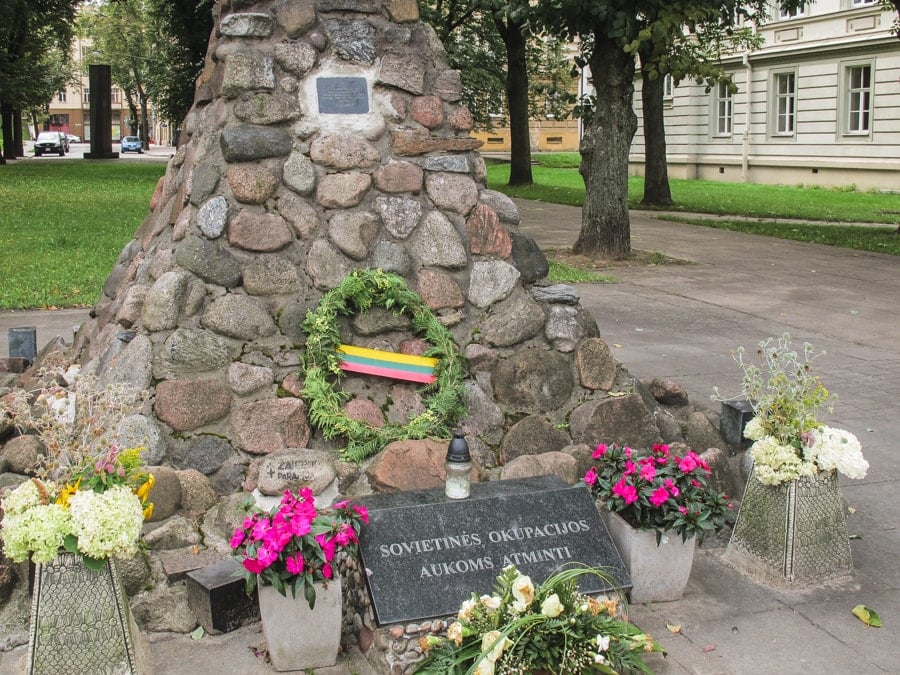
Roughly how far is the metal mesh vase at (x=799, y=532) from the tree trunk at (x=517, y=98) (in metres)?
22.3

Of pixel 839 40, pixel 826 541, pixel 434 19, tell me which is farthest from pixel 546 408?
pixel 839 40

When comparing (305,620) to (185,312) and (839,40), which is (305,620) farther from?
(839,40)

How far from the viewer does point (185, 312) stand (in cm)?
566

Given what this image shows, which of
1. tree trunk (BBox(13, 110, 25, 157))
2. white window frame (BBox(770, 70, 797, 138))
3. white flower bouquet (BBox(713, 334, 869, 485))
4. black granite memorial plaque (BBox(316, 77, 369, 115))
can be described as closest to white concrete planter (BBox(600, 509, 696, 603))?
white flower bouquet (BBox(713, 334, 869, 485))

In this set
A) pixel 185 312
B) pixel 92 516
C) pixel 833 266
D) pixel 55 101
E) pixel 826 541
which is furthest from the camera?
pixel 55 101

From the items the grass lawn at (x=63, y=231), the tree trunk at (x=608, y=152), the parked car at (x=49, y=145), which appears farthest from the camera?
the parked car at (x=49, y=145)

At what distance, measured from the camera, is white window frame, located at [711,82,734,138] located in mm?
34719

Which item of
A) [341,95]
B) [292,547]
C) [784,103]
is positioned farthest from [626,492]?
[784,103]

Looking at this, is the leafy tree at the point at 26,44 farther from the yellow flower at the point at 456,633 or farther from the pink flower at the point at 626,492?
the yellow flower at the point at 456,633

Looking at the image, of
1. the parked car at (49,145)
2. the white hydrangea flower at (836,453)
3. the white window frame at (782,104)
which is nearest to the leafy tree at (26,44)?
the parked car at (49,145)

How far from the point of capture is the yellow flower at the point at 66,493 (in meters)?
3.75

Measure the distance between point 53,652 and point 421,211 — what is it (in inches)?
126

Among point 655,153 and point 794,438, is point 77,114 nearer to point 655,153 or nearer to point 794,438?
point 655,153

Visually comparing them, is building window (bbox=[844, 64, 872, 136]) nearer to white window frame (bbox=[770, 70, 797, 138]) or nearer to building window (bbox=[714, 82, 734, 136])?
white window frame (bbox=[770, 70, 797, 138])
